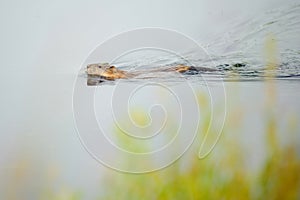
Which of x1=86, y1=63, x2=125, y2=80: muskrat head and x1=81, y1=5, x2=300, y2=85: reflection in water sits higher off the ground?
x1=81, y1=5, x2=300, y2=85: reflection in water

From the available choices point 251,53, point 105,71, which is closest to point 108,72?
point 105,71

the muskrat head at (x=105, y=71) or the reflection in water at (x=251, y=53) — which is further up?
the reflection in water at (x=251, y=53)

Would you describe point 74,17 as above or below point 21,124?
above

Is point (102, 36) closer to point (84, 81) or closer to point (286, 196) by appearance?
point (84, 81)

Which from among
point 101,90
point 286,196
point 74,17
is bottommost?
point 286,196

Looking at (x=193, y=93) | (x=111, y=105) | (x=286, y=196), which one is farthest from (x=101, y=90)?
(x=286, y=196)

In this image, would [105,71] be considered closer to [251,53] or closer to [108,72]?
[108,72]

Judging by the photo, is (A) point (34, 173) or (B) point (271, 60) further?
(B) point (271, 60)

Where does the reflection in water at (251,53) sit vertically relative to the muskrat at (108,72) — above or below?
above
